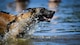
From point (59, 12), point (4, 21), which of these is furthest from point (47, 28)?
point (59, 12)

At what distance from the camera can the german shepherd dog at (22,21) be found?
8.75 meters

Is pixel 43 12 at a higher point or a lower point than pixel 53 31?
higher

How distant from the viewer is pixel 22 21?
9078 millimetres

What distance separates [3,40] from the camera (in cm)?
870

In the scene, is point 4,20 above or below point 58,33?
above

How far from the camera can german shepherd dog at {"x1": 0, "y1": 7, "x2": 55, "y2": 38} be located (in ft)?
28.7

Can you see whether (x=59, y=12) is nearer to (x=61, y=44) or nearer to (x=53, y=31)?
(x=53, y=31)

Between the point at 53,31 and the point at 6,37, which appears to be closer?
the point at 6,37

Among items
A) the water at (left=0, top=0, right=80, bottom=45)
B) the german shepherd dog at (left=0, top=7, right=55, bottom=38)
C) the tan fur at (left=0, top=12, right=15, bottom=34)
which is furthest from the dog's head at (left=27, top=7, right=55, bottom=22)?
the tan fur at (left=0, top=12, right=15, bottom=34)

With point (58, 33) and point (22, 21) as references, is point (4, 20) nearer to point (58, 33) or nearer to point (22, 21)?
point (22, 21)

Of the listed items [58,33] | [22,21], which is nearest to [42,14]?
[22,21]

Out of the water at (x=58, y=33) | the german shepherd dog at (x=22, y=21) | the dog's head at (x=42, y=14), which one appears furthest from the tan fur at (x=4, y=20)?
the dog's head at (x=42, y=14)

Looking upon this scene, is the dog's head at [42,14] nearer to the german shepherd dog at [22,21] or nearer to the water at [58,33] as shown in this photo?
the german shepherd dog at [22,21]

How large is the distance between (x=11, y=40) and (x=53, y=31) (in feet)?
5.01
